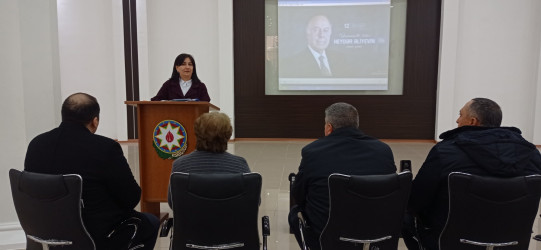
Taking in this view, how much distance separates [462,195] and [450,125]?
6.06 metres

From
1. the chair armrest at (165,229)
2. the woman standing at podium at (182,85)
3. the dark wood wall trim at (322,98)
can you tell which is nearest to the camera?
the chair armrest at (165,229)

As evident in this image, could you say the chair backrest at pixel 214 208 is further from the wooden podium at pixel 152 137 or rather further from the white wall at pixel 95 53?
the white wall at pixel 95 53

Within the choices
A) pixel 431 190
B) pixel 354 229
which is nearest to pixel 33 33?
pixel 354 229

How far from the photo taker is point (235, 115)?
7266 millimetres

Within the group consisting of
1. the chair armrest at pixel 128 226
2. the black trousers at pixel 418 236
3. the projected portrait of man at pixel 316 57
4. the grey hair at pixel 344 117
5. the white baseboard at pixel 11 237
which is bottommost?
the white baseboard at pixel 11 237

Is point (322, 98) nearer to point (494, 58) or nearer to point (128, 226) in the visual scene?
point (494, 58)

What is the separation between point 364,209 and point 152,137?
173 centimetres

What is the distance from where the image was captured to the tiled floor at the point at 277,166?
8.72ft

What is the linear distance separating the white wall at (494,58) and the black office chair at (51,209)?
22.2 ft

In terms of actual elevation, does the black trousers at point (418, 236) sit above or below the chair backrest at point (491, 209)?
below

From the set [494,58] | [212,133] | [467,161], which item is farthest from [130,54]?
[494,58]

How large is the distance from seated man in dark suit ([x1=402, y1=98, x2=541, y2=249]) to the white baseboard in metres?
2.52

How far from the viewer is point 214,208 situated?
4.77ft

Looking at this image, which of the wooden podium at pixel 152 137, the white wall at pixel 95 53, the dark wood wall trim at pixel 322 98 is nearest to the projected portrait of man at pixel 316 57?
the dark wood wall trim at pixel 322 98
